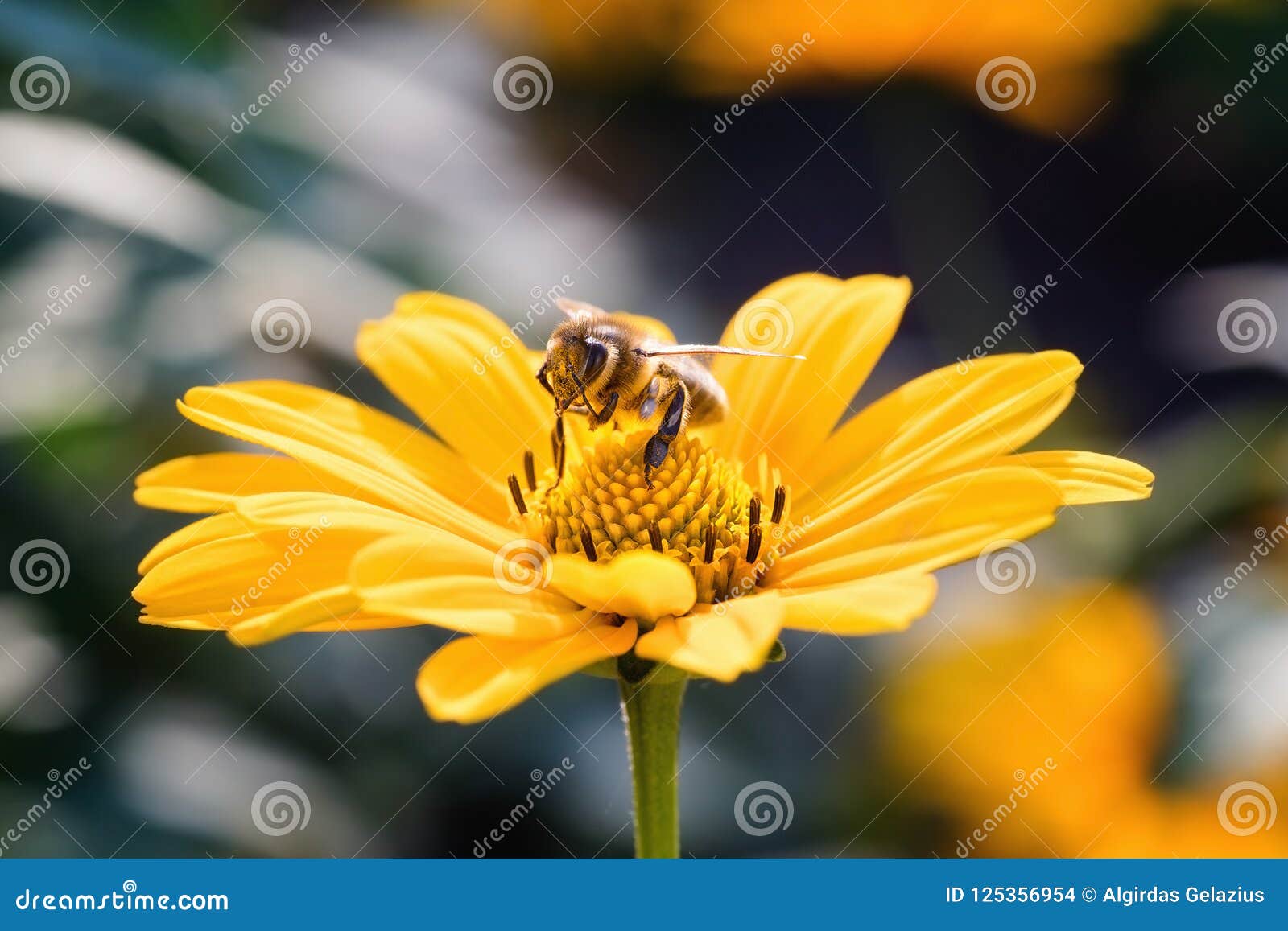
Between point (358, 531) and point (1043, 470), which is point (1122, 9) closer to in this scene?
point (1043, 470)

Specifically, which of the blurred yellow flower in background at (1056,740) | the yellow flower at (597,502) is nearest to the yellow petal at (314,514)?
the yellow flower at (597,502)

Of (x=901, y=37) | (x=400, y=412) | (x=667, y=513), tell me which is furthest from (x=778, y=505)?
(x=901, y=37)

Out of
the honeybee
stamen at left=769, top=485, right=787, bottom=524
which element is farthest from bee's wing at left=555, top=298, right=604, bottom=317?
stamen at left=769, top=485, right=787, bottom=524

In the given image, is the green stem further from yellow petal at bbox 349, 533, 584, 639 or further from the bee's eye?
the bee's eye

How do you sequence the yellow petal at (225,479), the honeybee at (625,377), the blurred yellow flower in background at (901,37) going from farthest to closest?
the blurred yellow flower in background at (901,37) → the honeybee at (625,377) → the yellow petal at (225,479)

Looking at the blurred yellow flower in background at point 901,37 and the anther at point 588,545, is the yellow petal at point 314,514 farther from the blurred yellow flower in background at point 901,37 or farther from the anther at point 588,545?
the blurred yellow flower in background at point 901,37

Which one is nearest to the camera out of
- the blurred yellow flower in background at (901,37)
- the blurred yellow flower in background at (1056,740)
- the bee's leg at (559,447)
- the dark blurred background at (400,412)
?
the bee's leg at (559,447)
